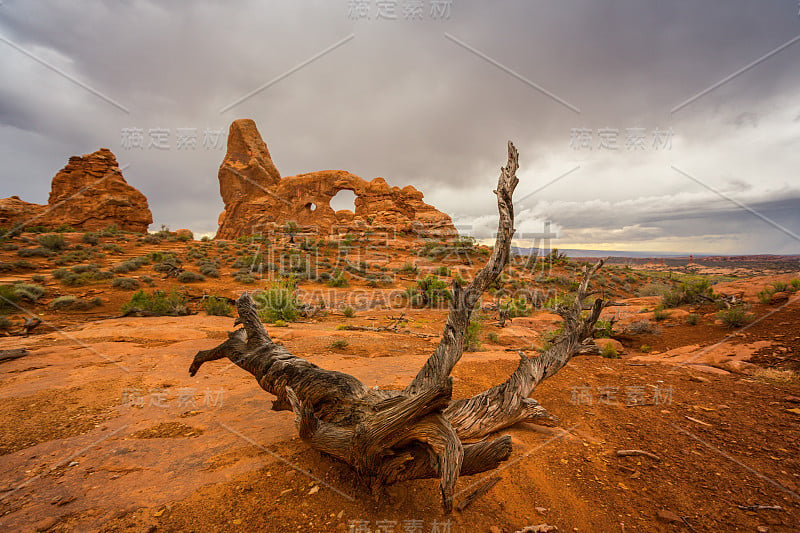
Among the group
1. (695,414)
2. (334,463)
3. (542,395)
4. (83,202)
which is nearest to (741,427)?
(695,414)

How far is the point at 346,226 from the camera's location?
1516 inches

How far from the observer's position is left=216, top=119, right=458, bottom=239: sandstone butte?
39438mm

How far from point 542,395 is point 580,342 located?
101 cm

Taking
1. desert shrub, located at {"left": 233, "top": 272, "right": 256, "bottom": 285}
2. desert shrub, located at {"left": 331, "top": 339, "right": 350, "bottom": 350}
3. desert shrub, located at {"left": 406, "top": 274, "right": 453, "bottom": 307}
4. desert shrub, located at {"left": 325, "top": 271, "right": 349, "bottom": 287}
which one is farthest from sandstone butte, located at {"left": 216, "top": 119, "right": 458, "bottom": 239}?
desert shrub, located at {"left": 331, "top": 339, "right": 350, "bottom": 350}

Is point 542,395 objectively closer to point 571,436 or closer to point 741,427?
point 571,436

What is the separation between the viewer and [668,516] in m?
1.88

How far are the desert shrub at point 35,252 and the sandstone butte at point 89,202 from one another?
1688 centimetres

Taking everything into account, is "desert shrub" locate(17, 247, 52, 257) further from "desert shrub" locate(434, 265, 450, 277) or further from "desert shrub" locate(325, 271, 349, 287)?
"desert shrub" locate(434, 265, 450, 277)

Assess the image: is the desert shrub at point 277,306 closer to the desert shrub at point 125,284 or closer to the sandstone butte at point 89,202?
the desert shrub at point 125,284

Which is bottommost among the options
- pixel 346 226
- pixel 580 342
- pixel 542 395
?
pixel 542 395

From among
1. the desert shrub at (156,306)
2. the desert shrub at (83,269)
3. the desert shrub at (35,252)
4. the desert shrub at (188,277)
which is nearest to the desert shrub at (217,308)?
the desert shrub at (156,306)

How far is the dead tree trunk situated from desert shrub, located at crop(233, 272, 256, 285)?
45.6ft

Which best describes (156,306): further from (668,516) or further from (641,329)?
(641,329)

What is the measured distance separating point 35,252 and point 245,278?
447 inches
